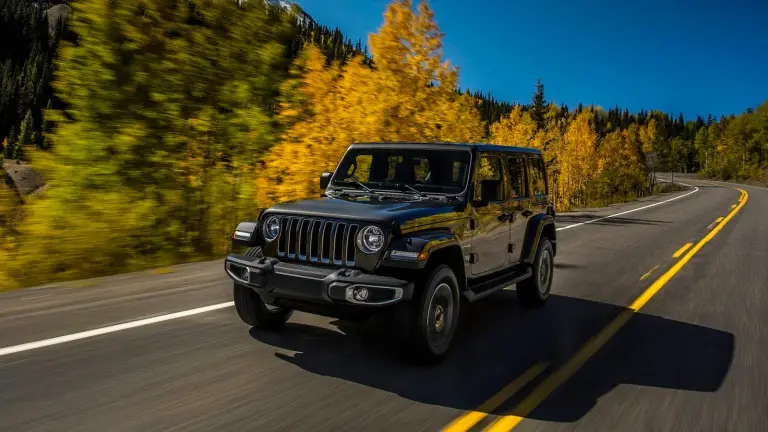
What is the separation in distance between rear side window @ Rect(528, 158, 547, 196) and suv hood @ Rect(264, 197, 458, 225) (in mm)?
2364

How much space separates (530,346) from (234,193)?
28.3 ft

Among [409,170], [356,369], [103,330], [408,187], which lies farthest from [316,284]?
[103,330]

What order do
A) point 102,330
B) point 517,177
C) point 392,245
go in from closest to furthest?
point 392,245
point 102,330
point 517,177

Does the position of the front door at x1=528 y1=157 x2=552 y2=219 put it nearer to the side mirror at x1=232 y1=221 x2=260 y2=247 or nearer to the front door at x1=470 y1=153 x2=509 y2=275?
the front door at x1=470 y1=153 x2=509 y2=275

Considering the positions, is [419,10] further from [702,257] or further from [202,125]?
[702,257]

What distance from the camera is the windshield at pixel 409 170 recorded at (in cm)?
584

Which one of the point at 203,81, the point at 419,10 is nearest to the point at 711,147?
the point at 419,10

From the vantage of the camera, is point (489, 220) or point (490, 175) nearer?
point (489, 220)

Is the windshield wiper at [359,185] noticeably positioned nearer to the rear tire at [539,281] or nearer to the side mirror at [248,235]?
the side mirror at [248,235]

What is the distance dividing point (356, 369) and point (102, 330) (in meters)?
2.39

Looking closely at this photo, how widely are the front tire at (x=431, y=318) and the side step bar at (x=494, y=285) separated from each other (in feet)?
1.07

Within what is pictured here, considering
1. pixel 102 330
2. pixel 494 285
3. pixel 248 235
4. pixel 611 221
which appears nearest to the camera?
pixel 248 235

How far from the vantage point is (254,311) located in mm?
5367

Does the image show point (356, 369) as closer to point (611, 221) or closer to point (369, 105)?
point (369, 105)
